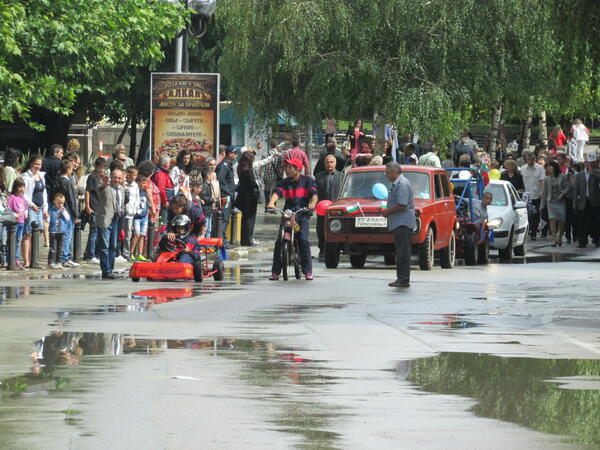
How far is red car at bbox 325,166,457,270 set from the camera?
24953 mm

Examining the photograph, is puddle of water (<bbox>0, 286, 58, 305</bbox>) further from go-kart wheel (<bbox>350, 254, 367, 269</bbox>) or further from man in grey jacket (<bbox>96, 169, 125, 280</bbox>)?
go-kart wheel (<bbox>350, 254, 367, 269</bbox>)

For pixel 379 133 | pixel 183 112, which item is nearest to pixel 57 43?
pixel 183 112

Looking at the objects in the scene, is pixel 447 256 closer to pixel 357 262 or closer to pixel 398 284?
pixel 357 262

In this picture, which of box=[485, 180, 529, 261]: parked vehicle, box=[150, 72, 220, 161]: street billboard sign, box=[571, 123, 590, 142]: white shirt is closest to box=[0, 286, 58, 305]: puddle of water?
box=[150, 72, 220, 161]: street billboard sign

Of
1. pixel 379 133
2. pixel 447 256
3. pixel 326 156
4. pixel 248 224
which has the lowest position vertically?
pixel 447 256

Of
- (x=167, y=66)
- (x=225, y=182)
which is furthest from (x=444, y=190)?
(x=167, y=66)

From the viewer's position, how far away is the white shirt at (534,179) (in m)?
35.9

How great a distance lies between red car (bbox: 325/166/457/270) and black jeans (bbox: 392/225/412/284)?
3.38 metres

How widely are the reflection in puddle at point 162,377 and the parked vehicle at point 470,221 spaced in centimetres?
1398

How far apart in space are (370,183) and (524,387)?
49.8ft

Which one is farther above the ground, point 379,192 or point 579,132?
point 579,132

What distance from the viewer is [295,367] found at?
11.9m

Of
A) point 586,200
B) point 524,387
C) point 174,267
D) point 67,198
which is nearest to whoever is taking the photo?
point 524,387

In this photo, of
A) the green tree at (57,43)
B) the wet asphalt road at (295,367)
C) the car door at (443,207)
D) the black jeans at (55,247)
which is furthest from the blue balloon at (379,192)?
the green tree at (57,43)
